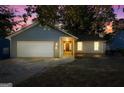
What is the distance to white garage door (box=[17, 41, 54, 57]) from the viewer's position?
102 feet

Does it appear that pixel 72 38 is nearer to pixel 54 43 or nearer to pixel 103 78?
pixel 54 43

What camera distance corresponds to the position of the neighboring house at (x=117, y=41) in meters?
42.0

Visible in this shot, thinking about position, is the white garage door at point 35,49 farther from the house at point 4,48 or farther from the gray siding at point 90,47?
the gray siding at point 90,47

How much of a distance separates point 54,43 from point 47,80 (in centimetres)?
1665

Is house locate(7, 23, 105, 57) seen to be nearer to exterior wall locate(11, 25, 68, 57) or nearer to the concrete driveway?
exterior wall locate(11, 25, 68, 57)

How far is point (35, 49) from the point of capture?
31188 mm

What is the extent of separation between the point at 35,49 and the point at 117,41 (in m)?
16.0

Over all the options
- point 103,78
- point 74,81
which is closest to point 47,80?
point 74,81

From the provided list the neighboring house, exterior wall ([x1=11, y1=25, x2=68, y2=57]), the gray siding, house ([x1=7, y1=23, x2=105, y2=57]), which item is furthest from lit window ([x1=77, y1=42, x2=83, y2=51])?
exterior wall ([x1=11, y1=25, x2=68, y2=57])

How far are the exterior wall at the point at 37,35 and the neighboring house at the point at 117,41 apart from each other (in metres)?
13.2

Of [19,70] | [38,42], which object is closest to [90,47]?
[38,42]

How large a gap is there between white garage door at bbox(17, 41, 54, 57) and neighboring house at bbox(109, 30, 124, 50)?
1415 cm

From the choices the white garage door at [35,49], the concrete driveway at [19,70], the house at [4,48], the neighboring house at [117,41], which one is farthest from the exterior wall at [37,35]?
the neighboring house at [117,41]
